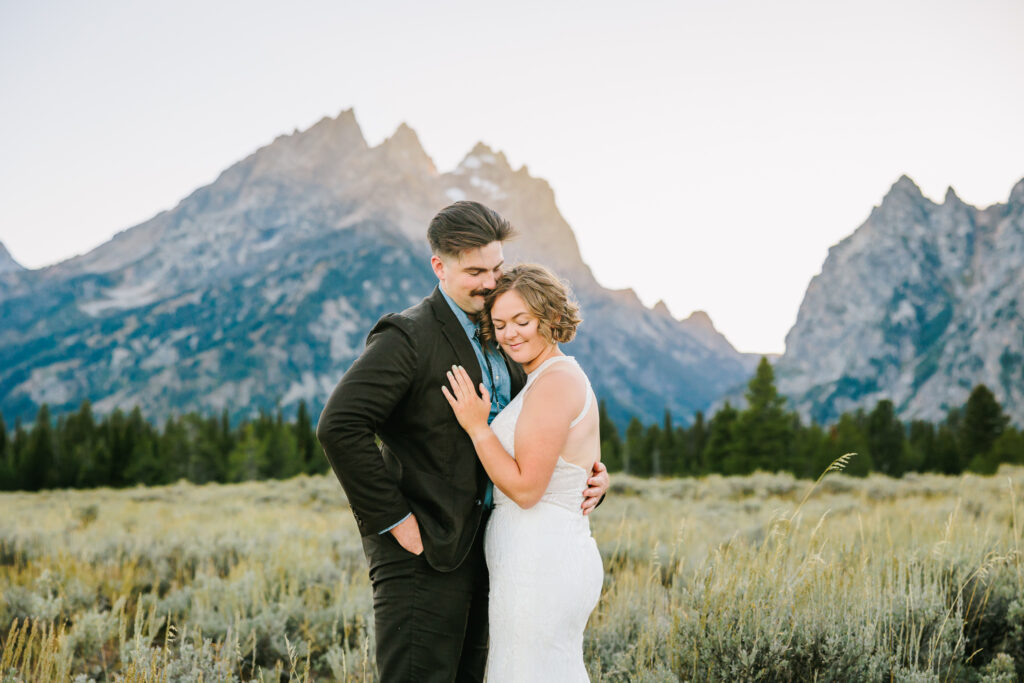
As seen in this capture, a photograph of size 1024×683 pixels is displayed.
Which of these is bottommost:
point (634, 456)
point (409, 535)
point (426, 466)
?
point (634, 456)

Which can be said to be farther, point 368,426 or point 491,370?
point 491,370

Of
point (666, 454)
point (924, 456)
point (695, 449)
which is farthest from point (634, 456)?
point (924, 456)

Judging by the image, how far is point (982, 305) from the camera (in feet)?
622

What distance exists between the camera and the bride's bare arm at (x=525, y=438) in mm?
2750

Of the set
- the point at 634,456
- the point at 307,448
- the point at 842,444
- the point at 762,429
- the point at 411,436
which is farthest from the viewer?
the point at 634,456

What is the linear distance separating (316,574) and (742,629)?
4.34 meters

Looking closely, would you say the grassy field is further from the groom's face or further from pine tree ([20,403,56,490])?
pine tree ([20,403,56,490])

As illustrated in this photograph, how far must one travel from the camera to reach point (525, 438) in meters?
2.76

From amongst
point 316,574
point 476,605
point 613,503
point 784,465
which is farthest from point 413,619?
point 784,465

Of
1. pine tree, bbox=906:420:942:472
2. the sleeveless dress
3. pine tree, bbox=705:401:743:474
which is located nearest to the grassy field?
the sleeveless dress

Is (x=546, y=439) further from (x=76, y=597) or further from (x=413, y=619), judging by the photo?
(x=76, y=597)

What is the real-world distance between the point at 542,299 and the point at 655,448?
61279 mm

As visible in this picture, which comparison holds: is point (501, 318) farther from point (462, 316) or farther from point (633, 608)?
point (633, 608)

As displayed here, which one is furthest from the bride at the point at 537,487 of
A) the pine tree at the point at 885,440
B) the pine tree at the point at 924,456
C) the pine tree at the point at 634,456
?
the pine tree at the point at 634,456
